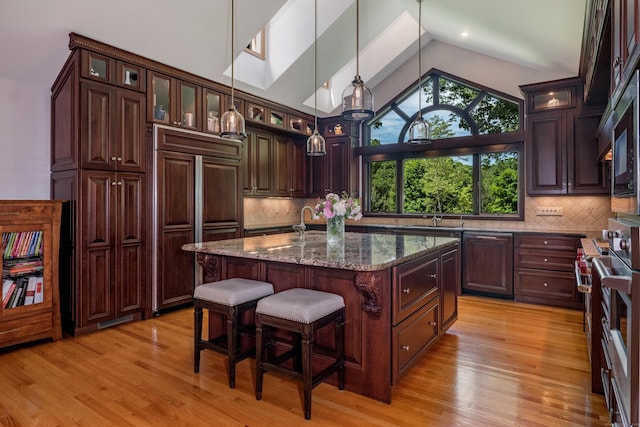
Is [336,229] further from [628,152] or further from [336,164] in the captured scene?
[336,164]

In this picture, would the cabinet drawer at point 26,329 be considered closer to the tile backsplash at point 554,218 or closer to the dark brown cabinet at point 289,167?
the tile backsplash at point 554,218

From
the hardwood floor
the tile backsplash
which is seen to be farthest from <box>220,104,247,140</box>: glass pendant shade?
the tile backsplash

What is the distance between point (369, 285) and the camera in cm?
222

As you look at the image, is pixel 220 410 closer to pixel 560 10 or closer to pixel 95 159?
pixel 95 159

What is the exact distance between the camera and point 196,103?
4547mm

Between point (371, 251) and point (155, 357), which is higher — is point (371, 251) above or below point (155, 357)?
above

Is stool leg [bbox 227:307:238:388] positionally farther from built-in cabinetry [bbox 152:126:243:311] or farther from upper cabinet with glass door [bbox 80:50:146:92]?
upper cabinet with glass door [bbox 80:50:146:92]

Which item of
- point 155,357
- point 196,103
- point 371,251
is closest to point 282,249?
point 371,251

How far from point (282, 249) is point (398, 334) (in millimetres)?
1000

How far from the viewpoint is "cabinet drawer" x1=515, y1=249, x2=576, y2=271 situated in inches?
173

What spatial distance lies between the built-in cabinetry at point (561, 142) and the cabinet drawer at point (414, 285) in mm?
2664

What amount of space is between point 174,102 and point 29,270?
7.33ft

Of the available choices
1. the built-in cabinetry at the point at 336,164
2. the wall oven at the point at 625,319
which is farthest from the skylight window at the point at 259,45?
the wall oven at the point at 625,319

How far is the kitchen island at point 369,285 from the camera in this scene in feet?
7.59
